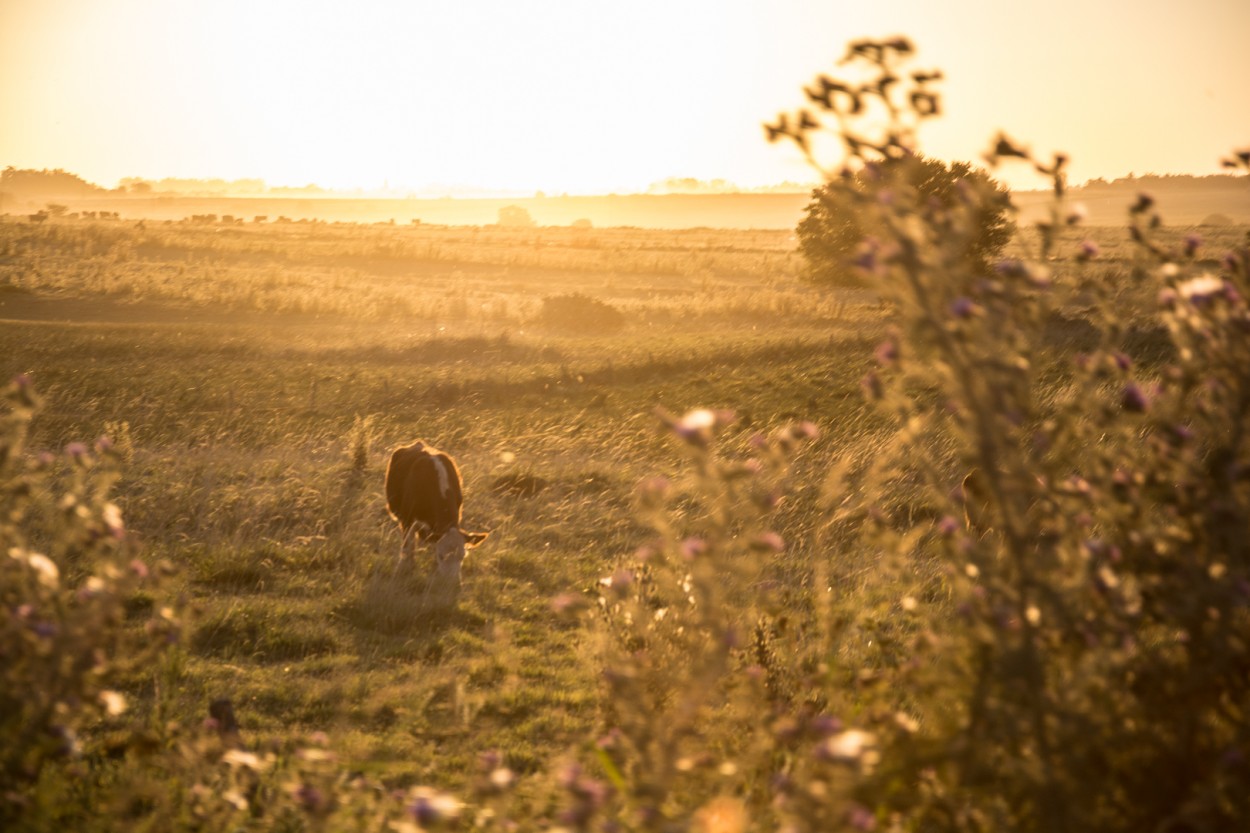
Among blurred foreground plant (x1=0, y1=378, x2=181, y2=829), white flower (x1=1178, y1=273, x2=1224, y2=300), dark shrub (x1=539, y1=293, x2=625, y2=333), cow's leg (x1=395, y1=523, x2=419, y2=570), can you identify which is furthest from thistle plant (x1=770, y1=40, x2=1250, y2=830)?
dark shrub (x1=539, y1=293, x2=625, y2=333)

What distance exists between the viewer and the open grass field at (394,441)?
7.84 metres

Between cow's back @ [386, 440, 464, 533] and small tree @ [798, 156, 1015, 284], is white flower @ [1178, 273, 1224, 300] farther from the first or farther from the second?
small tree @ [798, 156, 1015, 284]

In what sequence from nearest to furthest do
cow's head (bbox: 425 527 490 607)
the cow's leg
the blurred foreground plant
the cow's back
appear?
the blurred foreground plant, cow's head (bbox: 425 527 490 607), the cow's leg, the cow's back

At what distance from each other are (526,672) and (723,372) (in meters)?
17.5

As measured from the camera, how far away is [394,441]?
1817 cm

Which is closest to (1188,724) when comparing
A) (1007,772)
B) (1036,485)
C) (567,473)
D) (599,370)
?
(1007,772)

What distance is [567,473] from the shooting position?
15.0 metres

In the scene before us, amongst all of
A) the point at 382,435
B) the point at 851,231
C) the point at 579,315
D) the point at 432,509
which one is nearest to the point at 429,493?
the point at 432,509

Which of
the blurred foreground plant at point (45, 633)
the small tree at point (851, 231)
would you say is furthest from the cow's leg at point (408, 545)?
the small tree at point (851, 231)

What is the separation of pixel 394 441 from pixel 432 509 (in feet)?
24.5

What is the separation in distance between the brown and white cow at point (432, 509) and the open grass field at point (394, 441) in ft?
0.99

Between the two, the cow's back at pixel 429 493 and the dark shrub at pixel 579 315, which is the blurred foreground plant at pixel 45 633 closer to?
the cow's back at pixel 429 493

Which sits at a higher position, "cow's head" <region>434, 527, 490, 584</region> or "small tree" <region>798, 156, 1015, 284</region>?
"small tree" <region>798, 156, 1015, 284</region>

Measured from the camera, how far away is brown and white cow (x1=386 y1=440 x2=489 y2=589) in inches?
412
